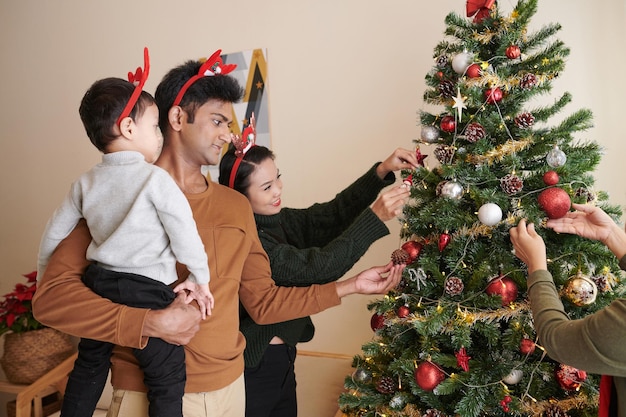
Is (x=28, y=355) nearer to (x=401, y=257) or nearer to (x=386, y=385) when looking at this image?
(x=386, y=385)

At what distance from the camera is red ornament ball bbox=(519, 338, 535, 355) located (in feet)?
4.01

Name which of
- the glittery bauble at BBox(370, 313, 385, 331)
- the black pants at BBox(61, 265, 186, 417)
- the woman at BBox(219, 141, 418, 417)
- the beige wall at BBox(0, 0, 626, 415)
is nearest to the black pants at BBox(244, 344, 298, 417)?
the woman at BBox(219, 141, 418, 417)

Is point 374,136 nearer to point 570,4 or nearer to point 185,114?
point 570,4

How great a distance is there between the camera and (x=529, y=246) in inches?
44.6

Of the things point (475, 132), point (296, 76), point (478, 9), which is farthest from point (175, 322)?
point (296, 76)

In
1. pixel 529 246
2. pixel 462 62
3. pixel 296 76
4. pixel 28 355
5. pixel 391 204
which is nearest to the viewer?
pixel 529 246

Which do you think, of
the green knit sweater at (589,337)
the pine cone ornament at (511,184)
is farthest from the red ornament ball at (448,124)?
the green knit sweater at (589,337)

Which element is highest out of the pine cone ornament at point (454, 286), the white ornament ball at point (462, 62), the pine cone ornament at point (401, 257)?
the white ornament ball at point (462, 62)

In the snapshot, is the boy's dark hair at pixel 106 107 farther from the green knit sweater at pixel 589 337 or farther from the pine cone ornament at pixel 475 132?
the green knit sweater at pixel 589 337

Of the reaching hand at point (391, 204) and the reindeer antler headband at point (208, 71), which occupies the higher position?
the reindeer antler headband at point (208, 71)

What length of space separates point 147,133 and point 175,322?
1.59 ft

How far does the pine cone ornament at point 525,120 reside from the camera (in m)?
1.30

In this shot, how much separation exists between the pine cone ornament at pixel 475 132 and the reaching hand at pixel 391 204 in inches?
9.8

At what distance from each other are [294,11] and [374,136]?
78 centimetres
